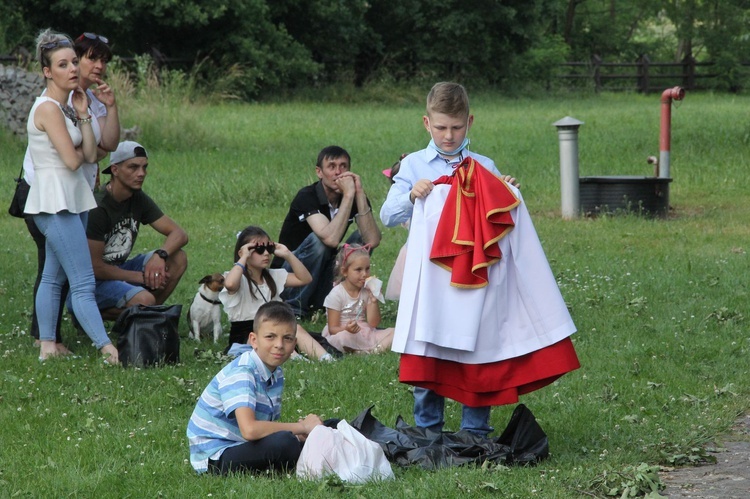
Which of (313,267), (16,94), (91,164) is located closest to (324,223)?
(313,267)

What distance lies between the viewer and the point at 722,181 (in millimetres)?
15938

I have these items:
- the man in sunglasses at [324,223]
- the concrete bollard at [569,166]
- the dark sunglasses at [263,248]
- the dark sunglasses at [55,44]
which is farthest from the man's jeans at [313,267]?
the concrete bollard at [569,166]

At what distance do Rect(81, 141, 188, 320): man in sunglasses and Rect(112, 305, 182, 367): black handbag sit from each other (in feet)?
2.77

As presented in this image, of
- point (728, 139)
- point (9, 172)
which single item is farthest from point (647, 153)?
point (9, 172)

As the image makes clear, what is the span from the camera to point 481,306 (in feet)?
16.3

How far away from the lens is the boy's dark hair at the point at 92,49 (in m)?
7.32

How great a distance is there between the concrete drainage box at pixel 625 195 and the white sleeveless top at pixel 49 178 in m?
7.73

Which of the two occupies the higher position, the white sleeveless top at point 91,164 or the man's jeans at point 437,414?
the white sleeveless top at point 91,164

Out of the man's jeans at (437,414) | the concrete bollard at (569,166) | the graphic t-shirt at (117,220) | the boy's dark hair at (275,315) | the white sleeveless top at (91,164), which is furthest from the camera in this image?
the concrete bollard at (569,166)

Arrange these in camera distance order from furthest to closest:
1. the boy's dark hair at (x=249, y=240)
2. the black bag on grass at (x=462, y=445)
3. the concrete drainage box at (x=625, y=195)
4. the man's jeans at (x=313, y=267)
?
the concrete drainage box at (x=625, y=195) < the man's jeans at (x=313, y=267) < the boy's dark hair at (x=249, y=240) < the black bag on grass at (x=462, y=445)

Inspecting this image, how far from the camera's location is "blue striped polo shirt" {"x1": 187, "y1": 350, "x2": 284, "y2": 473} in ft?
15.8

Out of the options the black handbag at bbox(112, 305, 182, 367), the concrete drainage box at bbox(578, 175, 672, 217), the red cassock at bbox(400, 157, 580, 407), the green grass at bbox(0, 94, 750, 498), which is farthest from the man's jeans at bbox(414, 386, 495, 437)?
the concrete drainage box at bbox(578, 175, 672, 217)

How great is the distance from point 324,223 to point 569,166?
521cm

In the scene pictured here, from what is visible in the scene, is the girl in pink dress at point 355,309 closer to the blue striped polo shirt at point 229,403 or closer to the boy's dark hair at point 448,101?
the blue striped polo shirt at point 229,403
